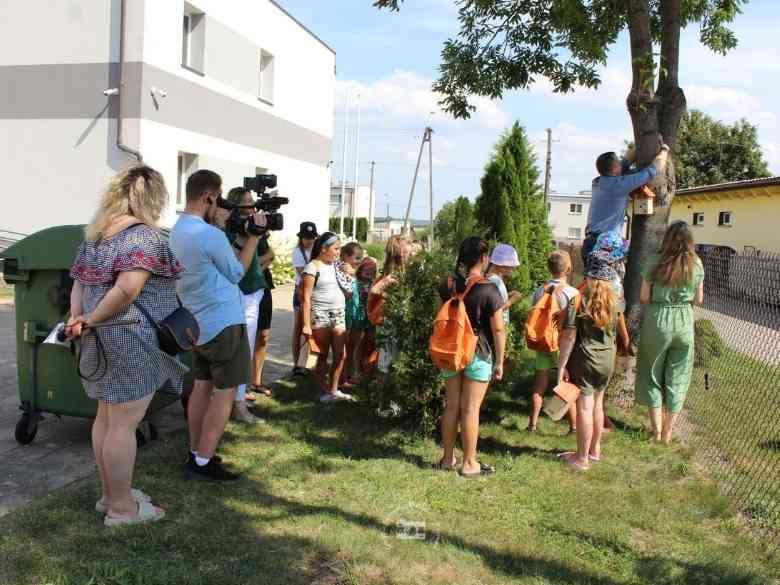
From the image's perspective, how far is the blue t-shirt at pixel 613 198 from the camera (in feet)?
18.5

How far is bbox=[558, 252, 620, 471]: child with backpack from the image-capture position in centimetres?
486

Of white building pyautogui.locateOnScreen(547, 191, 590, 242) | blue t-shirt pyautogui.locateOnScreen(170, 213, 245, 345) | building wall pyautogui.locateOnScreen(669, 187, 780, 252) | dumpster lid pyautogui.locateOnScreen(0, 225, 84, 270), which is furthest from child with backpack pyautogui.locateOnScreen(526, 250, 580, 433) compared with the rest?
white building pyautogui.locateOnScreen(547, 191, 590, 242)

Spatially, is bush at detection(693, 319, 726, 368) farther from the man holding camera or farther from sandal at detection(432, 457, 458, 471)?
the man holding camera

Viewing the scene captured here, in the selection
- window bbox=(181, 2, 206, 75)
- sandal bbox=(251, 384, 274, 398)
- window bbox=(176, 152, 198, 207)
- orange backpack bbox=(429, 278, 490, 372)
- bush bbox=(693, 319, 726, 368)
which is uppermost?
window bbox=(181, 2, 206, 75)

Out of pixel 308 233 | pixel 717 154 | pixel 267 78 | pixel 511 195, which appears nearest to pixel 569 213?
pixel 717 154

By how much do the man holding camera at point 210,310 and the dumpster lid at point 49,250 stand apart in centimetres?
96

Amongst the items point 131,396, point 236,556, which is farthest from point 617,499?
point 131,396

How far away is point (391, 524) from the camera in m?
3.87

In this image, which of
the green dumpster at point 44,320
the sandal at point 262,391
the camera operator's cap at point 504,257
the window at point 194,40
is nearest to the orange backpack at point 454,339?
the camera operator's cap at point 504,257

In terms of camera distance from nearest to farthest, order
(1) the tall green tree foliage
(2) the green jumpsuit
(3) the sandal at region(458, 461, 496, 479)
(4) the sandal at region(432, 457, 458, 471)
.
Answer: (3) the sandal at region(458, 461, 496, 479)
(4) the sandal at region(432, 457, 458, 471)
(2) the green jumpsuit
(1) the tall green tree foliage

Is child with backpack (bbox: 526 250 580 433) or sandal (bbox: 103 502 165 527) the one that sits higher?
child with backpack (bbox: 526 250 580 433)

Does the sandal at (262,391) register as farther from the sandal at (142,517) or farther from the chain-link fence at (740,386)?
the chain-link fence at (740,386)

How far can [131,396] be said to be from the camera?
11.6 ft

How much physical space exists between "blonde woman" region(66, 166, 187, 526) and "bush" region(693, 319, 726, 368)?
5.69m
